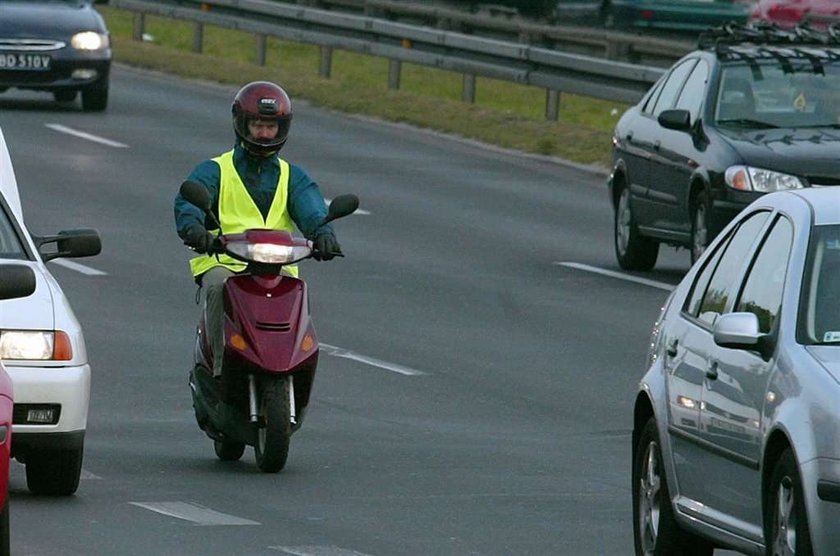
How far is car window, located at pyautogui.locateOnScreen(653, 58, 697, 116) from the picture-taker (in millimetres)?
20422

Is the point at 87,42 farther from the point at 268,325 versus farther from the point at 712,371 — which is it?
the point at 712,371

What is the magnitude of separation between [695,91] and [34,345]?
10.1 metres

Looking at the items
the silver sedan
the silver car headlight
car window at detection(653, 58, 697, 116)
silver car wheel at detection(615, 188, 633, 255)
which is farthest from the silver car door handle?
silver car wheel at detection(615, 188, 633, 255)

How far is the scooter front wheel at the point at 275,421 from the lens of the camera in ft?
38.5

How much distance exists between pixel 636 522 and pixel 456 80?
100 feet

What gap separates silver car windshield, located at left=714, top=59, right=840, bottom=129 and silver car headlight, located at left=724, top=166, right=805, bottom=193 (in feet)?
2.02

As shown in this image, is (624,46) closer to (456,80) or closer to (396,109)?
(396,109)

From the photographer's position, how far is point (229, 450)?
1234 cm

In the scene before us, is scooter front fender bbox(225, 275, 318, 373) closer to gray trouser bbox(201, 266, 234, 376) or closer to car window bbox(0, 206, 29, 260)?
gray trouser bbox(201, 266, 234, 376)

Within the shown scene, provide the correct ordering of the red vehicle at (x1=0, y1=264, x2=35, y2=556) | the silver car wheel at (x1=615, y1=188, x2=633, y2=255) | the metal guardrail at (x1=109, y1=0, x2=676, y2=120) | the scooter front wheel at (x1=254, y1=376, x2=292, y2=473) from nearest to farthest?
the red vehicle at (x1=0, y1=264, x2=35, y2=556), the scooter front wheel at (x1=254, y1=376, x2=292, y2=473), the silver car wheel at (x1=615, y1=188, x2=633, y2=255), the metal guardrail at (x1=109, y1=0, x2=676, y2=120)

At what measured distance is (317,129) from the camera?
3161cm

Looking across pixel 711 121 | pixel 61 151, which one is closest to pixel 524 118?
pixel 61 151

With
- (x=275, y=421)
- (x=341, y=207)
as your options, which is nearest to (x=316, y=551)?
(x=275, y=421)

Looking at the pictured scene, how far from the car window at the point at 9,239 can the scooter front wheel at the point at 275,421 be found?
4.15 feet
